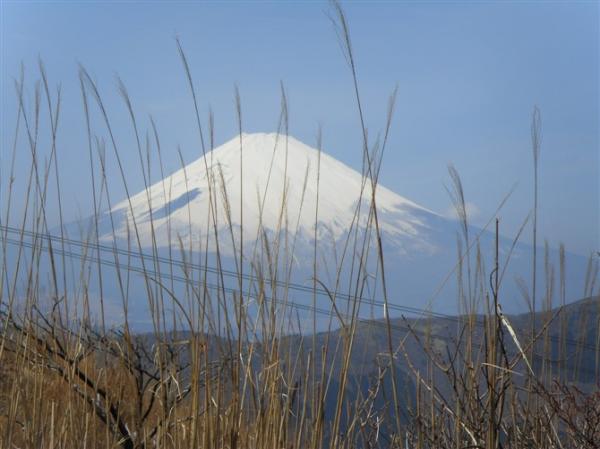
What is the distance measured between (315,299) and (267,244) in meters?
0.14

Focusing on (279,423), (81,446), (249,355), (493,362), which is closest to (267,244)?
(249,355)

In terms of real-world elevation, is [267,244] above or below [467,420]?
above

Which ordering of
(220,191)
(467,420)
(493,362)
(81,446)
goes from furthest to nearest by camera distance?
(81,446) < (467,420) < (220,191) < (493,362)

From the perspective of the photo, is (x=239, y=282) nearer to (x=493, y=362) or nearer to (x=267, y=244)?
(x=267, y=244)

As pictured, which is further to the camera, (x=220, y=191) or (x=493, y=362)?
(x=220, y=191)

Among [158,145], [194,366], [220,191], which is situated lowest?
[194,366]

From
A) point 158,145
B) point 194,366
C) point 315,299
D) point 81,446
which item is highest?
point 158,145

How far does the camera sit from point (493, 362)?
1073 mm

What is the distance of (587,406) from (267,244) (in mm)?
656

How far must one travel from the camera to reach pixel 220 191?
1.20m

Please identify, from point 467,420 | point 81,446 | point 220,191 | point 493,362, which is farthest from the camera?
point 81,446

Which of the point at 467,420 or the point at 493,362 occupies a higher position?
the point at 493,362

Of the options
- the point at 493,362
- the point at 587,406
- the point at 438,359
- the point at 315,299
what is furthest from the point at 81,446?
the point at 587,406

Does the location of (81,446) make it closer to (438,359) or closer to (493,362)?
(438,359)
